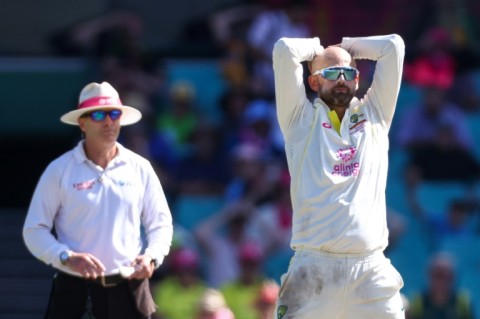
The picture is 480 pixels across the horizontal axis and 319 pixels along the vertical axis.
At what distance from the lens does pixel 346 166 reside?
7.17 meters

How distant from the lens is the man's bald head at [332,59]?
24.0ft

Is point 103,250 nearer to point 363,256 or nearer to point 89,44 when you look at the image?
point 363,256

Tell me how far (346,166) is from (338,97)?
1.21ft

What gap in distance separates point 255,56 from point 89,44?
6.08 feet

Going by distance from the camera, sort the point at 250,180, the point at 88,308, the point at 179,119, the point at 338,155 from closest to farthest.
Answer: the point at 338,155, the point at 88,308, the point at 250,180, the point at 179,119

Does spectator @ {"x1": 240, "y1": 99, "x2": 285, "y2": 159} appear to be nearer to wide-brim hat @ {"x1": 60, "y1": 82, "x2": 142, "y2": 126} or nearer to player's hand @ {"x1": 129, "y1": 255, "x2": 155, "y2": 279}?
wide-brim hat @ {"x1": 60, "y1": 82, "x2": 142, "y2": 126}

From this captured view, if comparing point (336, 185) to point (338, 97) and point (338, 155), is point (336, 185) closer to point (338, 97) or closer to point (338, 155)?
point (338, 155)

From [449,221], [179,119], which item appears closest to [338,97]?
[449,221]

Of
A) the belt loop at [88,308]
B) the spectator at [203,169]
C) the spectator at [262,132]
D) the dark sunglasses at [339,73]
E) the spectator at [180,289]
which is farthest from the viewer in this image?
the spectator at [262,132]

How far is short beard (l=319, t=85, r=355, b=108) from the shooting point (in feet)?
23.9

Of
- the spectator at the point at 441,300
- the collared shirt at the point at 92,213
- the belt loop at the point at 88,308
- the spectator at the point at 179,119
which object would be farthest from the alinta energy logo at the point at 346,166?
the spectator at the point at 179,119

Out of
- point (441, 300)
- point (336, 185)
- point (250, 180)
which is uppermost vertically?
point (336, 185)

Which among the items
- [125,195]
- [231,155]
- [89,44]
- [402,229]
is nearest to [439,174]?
[402,229]

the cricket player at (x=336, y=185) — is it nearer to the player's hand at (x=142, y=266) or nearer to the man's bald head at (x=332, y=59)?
the man's bald head at (x=332, y=59)
